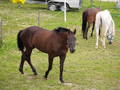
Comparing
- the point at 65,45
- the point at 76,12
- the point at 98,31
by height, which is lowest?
the point at 76,12

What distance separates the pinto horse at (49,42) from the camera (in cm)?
693

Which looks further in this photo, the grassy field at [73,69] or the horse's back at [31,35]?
the horse's back at [31,35]

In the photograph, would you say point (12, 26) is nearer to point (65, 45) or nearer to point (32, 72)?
point (32, 72)

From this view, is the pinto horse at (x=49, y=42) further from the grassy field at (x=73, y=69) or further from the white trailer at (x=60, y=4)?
the white trailer at (x=60, y=4)

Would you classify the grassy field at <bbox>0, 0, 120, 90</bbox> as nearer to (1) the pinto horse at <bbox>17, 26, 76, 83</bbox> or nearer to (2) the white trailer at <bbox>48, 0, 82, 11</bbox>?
(1) the pinto horse at <bbox>17, 26, 76, 83</bbox>

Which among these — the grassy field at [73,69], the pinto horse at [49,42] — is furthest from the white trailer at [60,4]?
the pinto horse at [49,42]

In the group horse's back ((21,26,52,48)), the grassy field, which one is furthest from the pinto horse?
the grassy field

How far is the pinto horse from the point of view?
273 inches

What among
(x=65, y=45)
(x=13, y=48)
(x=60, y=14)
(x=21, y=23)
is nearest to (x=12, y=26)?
(x=21, y=23)

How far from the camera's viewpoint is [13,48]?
36.2ft

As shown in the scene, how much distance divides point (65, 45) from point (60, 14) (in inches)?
590

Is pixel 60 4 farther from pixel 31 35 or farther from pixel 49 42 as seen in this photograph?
pixel 49 42

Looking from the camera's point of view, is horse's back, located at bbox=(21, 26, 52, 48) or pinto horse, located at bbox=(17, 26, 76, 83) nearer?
pinto horse, located at bbox=(17, 26, 76, 83)

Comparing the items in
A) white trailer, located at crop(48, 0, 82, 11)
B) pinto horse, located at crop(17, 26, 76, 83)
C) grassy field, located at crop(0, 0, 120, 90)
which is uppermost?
pinto horse, located at crop(17, 26, 76, 83)
